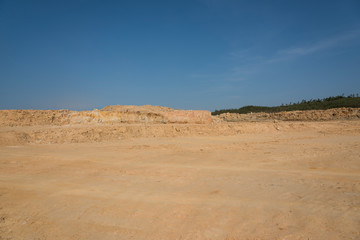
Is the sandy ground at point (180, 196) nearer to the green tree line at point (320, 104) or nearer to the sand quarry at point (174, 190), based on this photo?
the sand quarry at point (174, 190)

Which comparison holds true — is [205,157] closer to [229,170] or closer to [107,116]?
[229,170]

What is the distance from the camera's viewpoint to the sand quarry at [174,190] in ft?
8.00

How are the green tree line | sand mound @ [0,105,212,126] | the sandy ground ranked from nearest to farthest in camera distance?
the sandy ground < sand mound @ [0,105,212,126] < the green tree line

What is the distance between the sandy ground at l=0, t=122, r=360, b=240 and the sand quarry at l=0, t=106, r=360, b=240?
0.04 feet

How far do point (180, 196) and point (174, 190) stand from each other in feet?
0.98

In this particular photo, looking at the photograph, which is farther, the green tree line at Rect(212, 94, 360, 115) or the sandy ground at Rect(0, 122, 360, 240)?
the green tree line at Rect(212, 94, 360, 115)

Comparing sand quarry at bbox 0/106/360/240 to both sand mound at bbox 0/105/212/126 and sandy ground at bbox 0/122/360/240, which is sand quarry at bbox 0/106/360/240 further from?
sand mound at bbox 0/105/212/126

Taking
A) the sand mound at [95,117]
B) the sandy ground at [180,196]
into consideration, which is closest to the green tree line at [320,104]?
the sand mound at [95,117]

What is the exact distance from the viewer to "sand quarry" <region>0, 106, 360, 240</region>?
244cm

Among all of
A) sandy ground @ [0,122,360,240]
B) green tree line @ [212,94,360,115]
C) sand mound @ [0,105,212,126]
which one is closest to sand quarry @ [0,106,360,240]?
sandy ground @ [0,122,360,240]

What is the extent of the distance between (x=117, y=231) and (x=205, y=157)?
3.82 metres

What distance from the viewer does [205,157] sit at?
6.02 meters

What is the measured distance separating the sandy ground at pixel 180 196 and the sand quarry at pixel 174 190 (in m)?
0.01

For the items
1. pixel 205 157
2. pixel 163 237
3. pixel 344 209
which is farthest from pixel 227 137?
pixel 163 237
